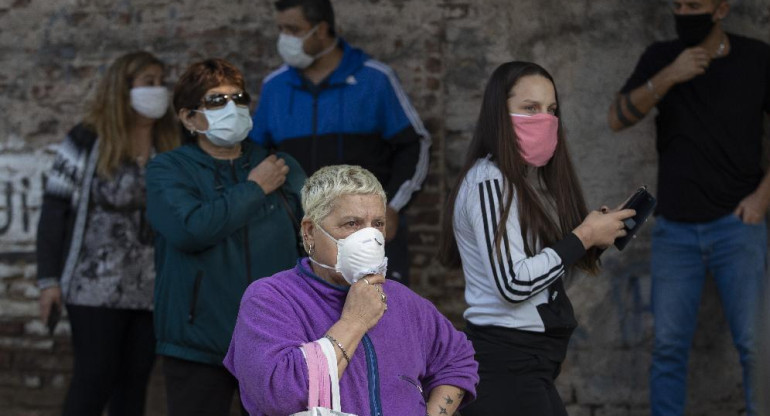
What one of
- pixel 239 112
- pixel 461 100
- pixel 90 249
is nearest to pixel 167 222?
pixel 239 112

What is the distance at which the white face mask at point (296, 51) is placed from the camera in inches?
222

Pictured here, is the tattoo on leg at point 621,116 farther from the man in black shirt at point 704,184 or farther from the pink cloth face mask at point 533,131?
the pink cloth face mask at point 533,131

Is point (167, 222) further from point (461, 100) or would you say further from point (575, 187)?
point (461, 100)

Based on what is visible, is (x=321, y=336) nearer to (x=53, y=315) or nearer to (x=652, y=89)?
(x=53, y=315)

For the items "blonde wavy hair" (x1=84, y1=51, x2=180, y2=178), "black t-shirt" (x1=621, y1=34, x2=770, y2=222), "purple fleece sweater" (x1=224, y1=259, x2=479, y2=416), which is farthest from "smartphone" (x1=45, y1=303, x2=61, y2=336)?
"black t-shirt" (x1=621, y1=34, x2=770, y2=222)

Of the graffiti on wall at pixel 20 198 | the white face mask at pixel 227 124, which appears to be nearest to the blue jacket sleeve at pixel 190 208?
the white face mask at pixel 227 124

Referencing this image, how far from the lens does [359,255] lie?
3.28 metres

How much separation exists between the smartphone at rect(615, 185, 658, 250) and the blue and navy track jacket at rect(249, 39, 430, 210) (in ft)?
5.08

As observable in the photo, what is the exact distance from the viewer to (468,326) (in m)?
4.08

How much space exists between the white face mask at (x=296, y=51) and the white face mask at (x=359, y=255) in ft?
7.98

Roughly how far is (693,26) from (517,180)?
75.5 inches

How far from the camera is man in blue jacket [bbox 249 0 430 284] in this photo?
5.58m

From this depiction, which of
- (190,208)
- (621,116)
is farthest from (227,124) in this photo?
(621,116)

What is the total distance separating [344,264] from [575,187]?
118cm
